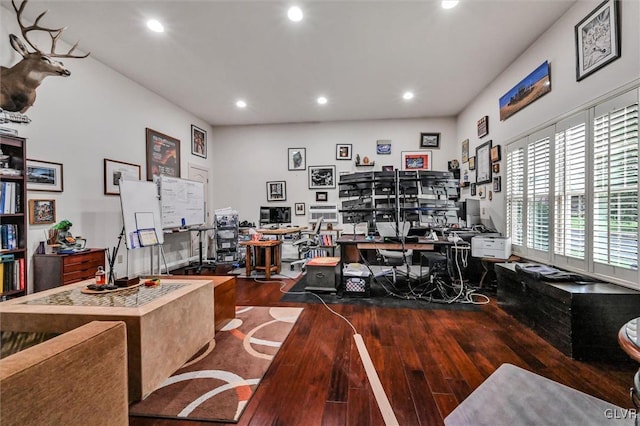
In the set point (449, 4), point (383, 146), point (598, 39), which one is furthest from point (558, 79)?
point (383, 146)

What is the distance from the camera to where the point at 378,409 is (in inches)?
58.7

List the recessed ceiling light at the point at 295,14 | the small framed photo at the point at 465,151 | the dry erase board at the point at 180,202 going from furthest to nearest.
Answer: the small framed photo at the point at 465,151 < the dry erase board at the point at 180,202 < the recessed ceiling light at the point at 295,14

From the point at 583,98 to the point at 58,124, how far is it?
5.71m

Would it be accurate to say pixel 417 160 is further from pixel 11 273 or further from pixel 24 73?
pixel 11 273

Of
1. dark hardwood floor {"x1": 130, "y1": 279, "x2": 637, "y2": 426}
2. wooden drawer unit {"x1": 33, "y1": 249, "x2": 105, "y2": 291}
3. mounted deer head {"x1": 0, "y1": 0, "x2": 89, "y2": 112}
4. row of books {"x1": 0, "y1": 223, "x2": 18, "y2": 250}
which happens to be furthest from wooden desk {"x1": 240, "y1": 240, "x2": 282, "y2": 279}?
mounted deer head {"x1": 0, "y1": 0, "x2": 89, "y2": 112}

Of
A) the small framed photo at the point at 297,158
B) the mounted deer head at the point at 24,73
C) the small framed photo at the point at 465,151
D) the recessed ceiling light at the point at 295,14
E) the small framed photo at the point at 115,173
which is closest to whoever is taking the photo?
the mounted deer head at the point at 24,73

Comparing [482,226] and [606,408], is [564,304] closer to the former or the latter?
[606,408]

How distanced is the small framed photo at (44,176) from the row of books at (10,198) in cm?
42

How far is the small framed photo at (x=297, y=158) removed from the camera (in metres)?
6.23

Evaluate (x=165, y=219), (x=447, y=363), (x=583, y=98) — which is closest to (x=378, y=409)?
(x=447, y=363)

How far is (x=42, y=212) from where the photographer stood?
2916mm

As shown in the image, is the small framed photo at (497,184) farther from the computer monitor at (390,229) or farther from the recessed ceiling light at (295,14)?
the recessed ceiling light at (295,14)

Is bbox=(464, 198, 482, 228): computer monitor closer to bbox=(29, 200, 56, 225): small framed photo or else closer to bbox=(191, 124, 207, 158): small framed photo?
bbox=(191, 124, 207, 158): small framed photo

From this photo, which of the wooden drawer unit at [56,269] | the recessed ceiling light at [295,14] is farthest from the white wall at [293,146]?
the wooden drawer unit at [56,269]
